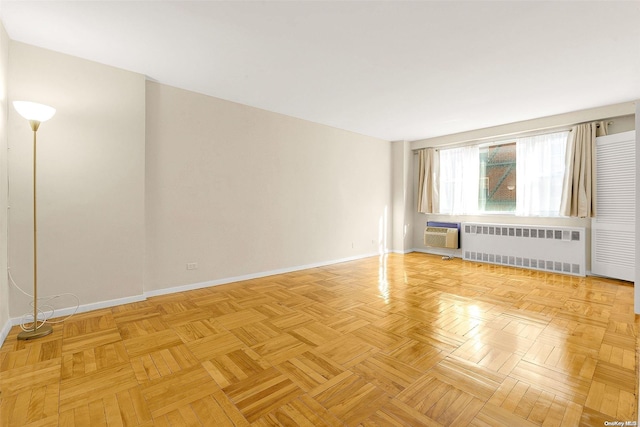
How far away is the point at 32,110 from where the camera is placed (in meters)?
2.16

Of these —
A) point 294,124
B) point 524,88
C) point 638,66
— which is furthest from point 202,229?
point 638,66

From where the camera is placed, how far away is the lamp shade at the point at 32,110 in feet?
6.93

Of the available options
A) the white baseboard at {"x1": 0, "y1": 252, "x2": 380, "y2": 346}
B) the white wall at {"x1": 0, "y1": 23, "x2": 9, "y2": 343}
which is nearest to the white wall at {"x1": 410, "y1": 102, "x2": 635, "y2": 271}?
the white baseboard at {"x1": 0, "y1": 252, "x2": 380, "y2": 346}

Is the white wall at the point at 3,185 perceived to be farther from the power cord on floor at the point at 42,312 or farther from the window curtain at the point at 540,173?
the window curtain at the point at 540,173

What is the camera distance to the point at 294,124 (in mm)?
4512

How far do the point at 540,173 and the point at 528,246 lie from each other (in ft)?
4.07

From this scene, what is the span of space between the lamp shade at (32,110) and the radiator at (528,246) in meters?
6.00

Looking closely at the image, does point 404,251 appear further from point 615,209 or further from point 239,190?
point 239,190

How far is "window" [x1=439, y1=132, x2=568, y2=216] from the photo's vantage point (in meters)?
4.55

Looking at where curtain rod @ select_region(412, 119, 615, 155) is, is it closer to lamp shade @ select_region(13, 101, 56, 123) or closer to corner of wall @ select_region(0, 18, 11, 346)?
lamp shade @ select_region(13, 101, 56, 123)

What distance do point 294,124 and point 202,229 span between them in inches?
86.1

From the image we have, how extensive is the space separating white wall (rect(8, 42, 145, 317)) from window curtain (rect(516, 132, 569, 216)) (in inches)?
227

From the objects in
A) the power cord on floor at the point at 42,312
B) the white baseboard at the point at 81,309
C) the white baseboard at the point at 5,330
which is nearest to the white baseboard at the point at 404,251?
the white baseboard at the point at 81,309

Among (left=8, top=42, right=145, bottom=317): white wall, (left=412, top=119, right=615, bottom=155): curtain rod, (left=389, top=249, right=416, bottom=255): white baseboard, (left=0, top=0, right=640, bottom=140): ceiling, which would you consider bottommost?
(left=389, top=249, right=416, bottom=255): white baseboard
